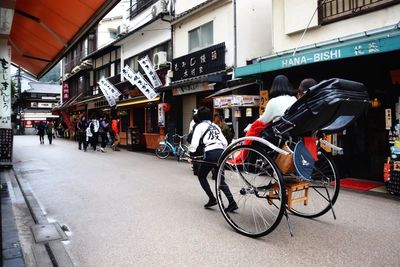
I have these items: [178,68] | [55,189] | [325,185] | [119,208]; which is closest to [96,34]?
[178,68]

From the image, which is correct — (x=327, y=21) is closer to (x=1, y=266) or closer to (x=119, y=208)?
(x=119, y=208)

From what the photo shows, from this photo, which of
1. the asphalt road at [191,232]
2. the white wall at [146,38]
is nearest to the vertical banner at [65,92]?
the white wall at [146,38]

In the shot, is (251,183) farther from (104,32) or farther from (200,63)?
(104,32)

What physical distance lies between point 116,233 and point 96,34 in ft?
100

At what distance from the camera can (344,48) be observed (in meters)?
7.99

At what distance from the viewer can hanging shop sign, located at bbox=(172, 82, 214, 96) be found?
14414 mm

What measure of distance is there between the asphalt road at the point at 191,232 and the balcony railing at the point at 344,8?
466 cm

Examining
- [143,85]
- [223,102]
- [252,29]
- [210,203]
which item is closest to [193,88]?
[252,29]

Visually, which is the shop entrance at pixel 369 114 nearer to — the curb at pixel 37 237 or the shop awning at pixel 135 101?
the curb at pixel 37 237

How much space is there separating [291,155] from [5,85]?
1025 centimetres

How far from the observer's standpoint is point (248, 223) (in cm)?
539

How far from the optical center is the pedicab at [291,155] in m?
4.32

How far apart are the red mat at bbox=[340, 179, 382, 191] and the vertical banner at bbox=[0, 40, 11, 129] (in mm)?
10727

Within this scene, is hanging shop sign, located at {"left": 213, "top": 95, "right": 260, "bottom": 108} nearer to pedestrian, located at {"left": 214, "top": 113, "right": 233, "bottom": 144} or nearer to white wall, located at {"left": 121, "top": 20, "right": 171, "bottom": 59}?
pedestrian, located at {"left": 214, "top": 113, "right": 233, "bottom": 144}
